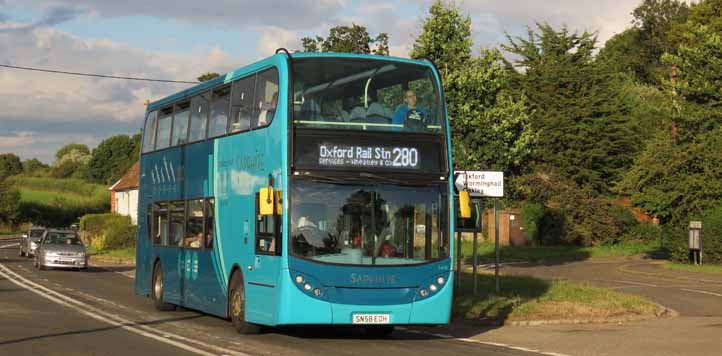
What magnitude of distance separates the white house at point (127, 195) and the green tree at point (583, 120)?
46624 mm

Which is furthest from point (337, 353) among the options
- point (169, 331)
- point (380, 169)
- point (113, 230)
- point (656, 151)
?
point (113, 230)

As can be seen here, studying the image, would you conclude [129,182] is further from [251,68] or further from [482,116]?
[251,68]

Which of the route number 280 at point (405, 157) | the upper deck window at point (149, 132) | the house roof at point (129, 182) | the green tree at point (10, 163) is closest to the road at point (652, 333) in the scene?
the route number 280 at point (405, 157)

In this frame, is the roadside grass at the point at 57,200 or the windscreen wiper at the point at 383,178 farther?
the roadside grass at the point at 57,200

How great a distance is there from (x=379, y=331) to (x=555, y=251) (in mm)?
37626

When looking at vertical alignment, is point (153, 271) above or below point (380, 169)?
below

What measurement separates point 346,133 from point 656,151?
30.1 m

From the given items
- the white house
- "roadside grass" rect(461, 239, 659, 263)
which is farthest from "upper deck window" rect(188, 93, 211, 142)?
the white house

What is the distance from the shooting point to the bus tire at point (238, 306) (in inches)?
671

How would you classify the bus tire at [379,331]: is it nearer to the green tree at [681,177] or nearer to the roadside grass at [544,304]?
the roadside grass at [544,304]

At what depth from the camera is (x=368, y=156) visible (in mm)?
15719

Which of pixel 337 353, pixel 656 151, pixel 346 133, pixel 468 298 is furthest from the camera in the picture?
pixel 656 151

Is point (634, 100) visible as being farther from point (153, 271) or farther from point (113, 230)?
point (153, 271)

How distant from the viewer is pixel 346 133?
51.6ft
